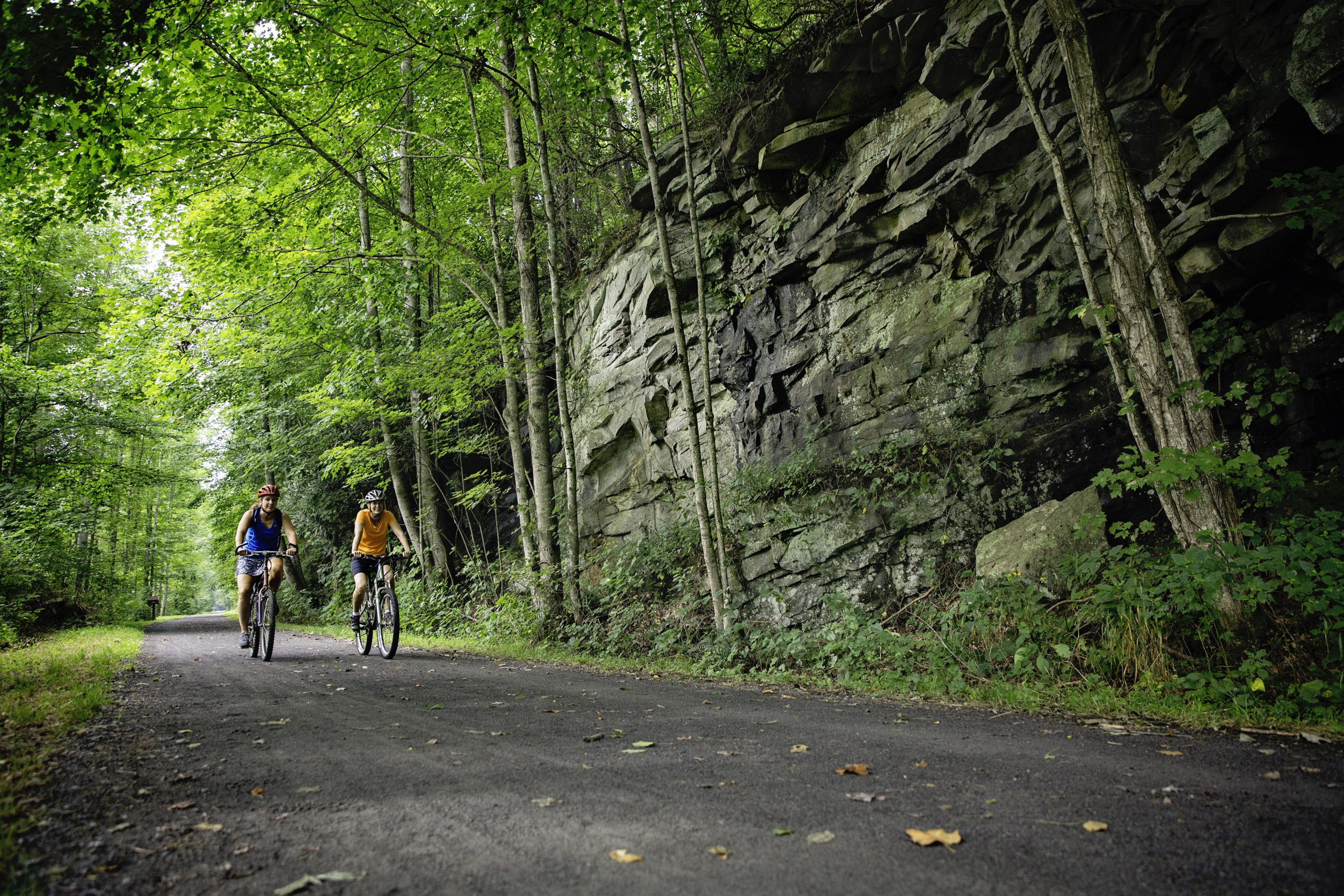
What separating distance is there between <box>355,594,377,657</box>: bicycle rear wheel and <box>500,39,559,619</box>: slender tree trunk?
2.56m

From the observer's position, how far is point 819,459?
949 cm

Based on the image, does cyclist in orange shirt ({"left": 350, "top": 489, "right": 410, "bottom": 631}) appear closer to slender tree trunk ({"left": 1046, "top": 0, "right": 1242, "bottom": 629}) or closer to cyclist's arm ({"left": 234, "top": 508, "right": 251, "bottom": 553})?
cyclist's arm ({"left": 234, "top": 508, "right": 251, "bottom": 553})

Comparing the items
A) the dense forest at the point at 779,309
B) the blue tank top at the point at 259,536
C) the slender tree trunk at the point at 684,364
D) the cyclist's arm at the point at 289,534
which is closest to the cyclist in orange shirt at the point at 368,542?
the cyclist's arm at the point at 289,534

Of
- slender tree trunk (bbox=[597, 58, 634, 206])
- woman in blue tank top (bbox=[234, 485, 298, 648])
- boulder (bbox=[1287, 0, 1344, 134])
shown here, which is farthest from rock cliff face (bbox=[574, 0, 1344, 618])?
woman in blue tank top (bbox=[234, 485, 298, 648])

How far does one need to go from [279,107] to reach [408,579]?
1089cm

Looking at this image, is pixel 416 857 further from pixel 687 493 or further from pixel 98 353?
pixel 98 353

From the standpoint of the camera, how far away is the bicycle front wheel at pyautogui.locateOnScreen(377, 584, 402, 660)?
27.9 ft

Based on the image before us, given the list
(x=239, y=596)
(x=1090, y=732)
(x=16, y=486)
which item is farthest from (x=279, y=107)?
(x=1090, y=732)

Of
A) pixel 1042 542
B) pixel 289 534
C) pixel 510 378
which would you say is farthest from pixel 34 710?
pixel 1042 542

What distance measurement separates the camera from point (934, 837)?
2.40m

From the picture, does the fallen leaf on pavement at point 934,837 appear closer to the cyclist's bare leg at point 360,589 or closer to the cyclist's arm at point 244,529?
the cyclist's bare leg at point 360,589

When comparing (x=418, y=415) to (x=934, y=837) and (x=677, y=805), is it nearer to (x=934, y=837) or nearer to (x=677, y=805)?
(x=677, y=805)

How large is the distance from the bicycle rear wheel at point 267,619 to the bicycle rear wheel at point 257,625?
38 mm

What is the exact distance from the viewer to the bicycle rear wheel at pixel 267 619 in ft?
27.7
